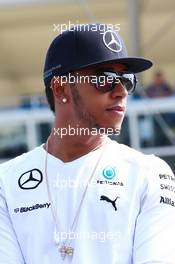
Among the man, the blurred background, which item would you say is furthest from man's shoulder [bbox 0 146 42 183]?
the blurred background

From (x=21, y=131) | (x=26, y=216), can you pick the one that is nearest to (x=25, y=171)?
(x=26, y=216)

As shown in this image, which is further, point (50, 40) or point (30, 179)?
point (50, 40)

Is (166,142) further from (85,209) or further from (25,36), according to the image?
(25,36)

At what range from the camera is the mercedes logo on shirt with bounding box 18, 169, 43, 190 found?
1.57 meters

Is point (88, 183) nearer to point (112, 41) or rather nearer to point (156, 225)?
point (156, 225)

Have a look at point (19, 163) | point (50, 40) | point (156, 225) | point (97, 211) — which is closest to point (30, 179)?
point (19, 163)

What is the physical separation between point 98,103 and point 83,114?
0.05m

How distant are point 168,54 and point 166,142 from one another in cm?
758

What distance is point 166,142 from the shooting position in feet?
18.9

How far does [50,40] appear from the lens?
12.1m

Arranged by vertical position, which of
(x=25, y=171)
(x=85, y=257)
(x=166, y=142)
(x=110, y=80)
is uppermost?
(x=110, y=80)

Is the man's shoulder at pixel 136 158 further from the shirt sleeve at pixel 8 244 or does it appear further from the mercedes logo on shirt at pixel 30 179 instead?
the shirt sleeve at pixel 8 244

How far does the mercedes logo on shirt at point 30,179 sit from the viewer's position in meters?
1.57

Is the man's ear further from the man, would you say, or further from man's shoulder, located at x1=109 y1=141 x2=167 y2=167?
man's shoulder, located at x1=109 y1=141 x2=167 y2=167
